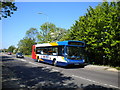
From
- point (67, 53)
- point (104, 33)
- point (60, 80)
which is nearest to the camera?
point (60, 80)

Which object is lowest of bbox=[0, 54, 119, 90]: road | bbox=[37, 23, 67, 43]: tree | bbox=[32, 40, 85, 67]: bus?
bbox=[0, 54, 119, 90]: road

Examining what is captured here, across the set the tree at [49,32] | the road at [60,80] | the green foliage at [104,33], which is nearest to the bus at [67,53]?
the green foliage at [104,33]

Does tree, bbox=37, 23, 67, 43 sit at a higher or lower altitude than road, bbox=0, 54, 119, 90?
higher

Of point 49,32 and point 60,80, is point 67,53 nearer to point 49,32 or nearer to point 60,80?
point 60,80

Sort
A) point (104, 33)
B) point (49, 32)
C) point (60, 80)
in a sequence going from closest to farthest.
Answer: point (60, 80) < point (104, 33) < point (49, 32)

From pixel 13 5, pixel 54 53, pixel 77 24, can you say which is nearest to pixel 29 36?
pixel 77 24

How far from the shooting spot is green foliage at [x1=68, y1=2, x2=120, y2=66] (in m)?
16.4

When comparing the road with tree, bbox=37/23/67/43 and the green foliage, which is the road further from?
tree, bbox=37/23/67/43

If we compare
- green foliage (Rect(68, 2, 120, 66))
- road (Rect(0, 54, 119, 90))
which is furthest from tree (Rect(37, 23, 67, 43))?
road (Rect(0, 54, 119, 90))

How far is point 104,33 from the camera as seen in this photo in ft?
59.6

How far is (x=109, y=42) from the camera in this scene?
17.0 meters

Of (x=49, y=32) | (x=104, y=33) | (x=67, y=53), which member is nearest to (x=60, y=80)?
(x=67, y=53)

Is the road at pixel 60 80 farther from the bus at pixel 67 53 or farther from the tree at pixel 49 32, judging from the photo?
the tree at pixel 49 32

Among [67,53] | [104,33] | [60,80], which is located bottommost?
[60,80]
